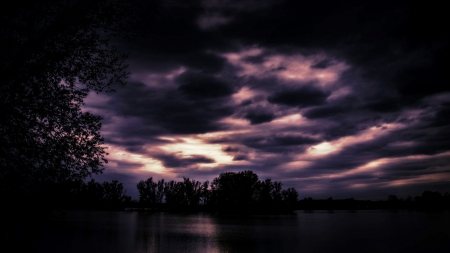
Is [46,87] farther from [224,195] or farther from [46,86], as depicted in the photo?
[224,195]

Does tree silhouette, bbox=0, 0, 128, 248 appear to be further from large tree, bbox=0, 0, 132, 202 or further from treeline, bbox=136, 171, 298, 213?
treeline, bbox=136, 171, 298, 213

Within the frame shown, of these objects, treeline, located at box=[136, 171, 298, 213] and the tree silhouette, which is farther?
treeline, located at box=[136, 171, 298, 213]

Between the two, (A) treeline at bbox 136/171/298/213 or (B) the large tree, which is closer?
(B) the large tree

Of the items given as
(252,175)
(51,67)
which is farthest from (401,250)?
(252,175)

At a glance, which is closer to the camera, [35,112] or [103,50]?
[35,112]

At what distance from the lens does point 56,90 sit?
9.82 metres

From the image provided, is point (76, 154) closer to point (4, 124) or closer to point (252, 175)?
point (4, 124)

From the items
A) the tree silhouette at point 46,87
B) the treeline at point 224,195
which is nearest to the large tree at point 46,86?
the tree silhouette at point 46,87

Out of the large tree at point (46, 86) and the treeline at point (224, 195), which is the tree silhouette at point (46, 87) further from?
the treeline at point (224, 195)

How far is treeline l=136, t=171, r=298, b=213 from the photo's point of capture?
16225 cm

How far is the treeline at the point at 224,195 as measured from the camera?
162 m

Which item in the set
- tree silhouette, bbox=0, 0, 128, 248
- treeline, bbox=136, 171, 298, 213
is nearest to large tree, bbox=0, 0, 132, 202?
tree silhouette, bbox=0, 0, 128, 248

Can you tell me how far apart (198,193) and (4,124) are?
190m

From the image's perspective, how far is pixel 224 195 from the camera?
6531 inches
